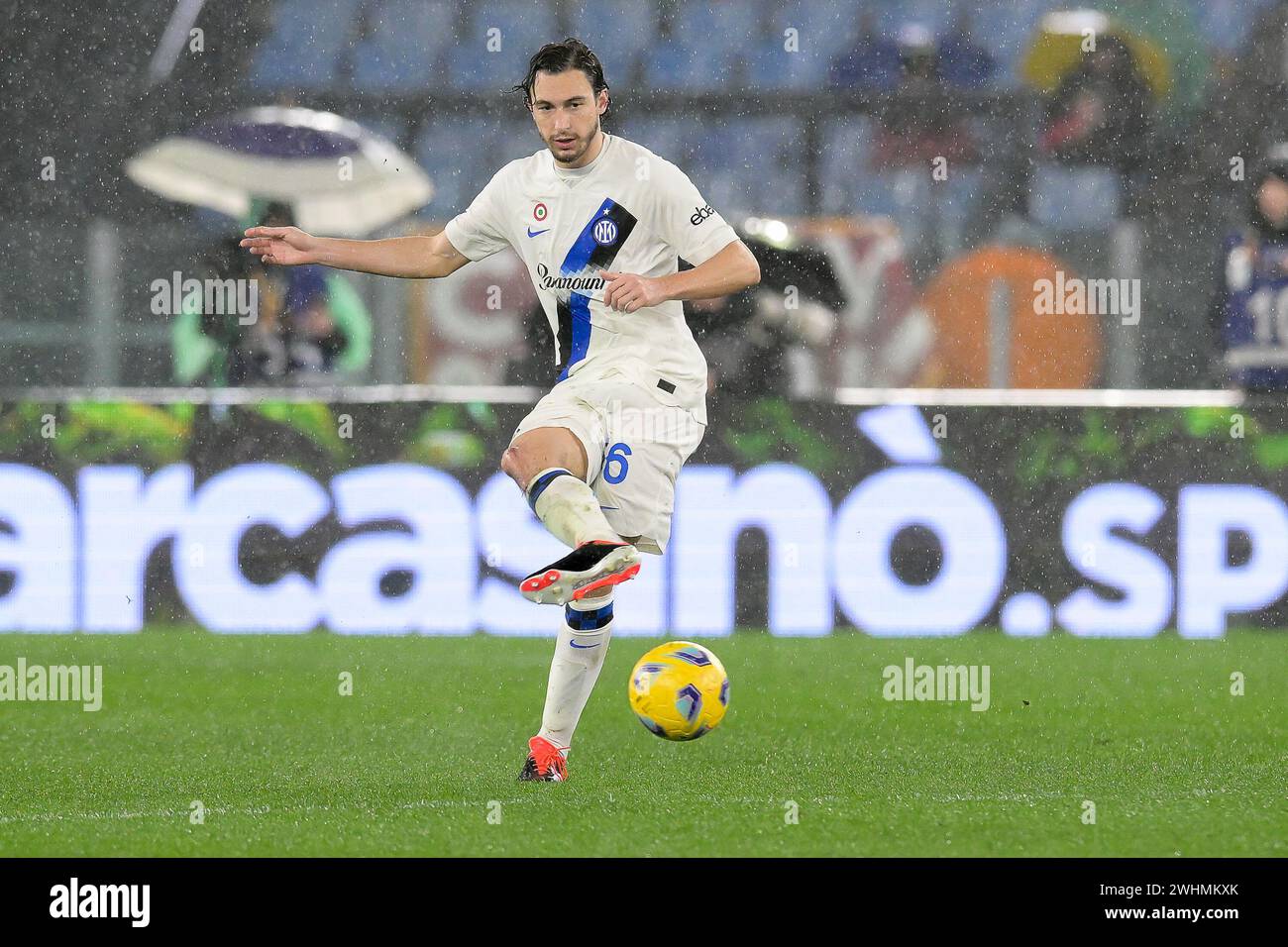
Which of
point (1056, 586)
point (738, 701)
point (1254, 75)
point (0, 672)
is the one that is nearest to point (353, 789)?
point (738, 701)

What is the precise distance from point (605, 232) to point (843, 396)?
425cm

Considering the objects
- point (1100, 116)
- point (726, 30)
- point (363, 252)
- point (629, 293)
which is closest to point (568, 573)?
point (629, 293)

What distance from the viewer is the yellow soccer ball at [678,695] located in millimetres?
5387

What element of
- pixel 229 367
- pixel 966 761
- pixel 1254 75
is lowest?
pixel 966 761

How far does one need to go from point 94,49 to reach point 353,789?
673cm

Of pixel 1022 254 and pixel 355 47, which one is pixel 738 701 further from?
pixel 355 47

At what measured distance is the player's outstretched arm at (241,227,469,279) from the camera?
18.8 ft

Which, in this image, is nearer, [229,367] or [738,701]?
[738,701]

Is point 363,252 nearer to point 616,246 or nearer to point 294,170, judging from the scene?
point 616,246

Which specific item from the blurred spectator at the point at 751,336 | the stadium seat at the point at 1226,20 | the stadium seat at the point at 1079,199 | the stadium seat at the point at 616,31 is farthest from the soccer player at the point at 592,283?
the stadium seat at the point at 1226,20

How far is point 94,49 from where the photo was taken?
1072 centimetres

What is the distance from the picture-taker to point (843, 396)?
9664 mm

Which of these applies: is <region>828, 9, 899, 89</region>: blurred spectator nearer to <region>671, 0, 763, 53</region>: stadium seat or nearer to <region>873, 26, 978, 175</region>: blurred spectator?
<region>873, 26, 978, 175</region>: blurred spectator

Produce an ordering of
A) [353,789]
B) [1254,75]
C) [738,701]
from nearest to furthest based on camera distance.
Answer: [353,789] < [738,701] < [1254,75]
